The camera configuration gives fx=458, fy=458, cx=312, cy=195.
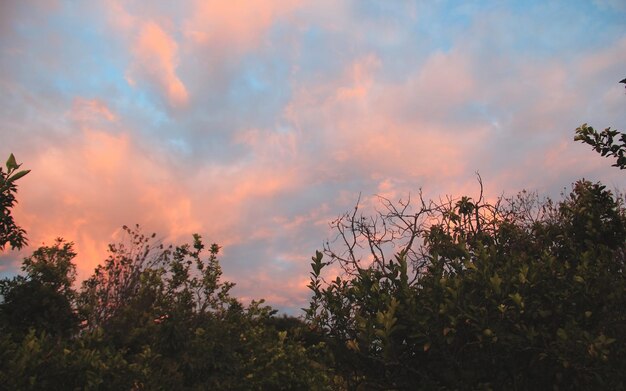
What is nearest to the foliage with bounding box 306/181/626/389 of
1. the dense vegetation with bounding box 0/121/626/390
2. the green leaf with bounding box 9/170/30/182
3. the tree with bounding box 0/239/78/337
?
the dense vegetation with bounding box 0/121/626/390

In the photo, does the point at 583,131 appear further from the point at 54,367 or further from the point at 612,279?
the point at 54,367

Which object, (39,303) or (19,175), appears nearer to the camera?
A: (19,175)

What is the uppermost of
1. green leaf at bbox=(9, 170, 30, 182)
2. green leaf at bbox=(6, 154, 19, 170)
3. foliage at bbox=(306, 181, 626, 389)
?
green leaf at bbox=(6, 154, 19, 170)

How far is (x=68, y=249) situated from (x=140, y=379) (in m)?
7.81

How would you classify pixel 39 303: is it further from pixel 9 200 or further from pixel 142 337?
pixel 9 200

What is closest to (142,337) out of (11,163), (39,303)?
(39,303)

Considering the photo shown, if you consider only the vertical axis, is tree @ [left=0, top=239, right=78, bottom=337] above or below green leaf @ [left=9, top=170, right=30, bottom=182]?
above

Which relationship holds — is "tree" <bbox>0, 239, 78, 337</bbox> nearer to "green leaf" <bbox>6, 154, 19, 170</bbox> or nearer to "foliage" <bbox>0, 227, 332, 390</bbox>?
"foliage" <bbox>0, 227, 332, 390</bbox>

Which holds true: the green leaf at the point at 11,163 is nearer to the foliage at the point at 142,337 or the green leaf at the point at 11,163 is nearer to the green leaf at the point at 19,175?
the green leaf at the point at 19,175

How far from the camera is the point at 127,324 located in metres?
11.7

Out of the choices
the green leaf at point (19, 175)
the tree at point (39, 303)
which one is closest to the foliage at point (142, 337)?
the tree at point (39, 303)

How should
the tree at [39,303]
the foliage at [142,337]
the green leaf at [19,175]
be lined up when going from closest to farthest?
the green leaf at [19,175]
the foliage at [142,337]
the tree at [39,303]

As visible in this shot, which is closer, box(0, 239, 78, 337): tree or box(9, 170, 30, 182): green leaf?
box(9, 170, 30, 182): green leaf

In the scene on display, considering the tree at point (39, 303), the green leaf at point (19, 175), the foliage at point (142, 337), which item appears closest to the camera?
the green leaf at point (19, 175)
